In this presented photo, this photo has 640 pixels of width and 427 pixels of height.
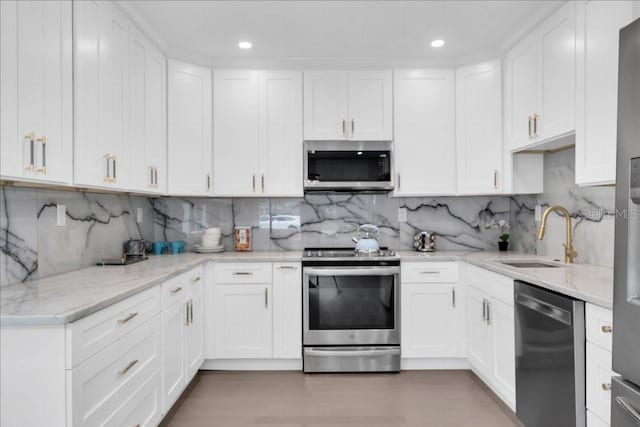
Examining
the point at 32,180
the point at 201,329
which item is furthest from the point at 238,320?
the point at 32,180

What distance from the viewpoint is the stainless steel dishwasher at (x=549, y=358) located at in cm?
167

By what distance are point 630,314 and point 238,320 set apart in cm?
254

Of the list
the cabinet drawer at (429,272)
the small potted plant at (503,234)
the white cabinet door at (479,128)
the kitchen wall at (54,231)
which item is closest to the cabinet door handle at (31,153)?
the kitchen wall at (54,231)

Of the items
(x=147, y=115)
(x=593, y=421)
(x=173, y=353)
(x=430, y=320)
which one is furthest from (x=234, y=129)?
(x=593, y=421)

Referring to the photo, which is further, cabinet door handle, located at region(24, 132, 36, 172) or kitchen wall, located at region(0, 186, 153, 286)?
kitchen wall, located at region(0, 186, 153, 286)

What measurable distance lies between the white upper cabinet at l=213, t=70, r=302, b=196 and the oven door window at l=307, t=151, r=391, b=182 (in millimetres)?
179

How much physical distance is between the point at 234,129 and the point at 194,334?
5.39ft

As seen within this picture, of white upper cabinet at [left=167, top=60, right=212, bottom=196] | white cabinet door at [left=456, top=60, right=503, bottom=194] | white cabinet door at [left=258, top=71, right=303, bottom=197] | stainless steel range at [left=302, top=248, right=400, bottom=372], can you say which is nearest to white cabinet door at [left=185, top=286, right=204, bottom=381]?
stainless steel range at [left=302, top=248, right=400, bottom=372]

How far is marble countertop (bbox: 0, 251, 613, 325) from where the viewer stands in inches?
53.9

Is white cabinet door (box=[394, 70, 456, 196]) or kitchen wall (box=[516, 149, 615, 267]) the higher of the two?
white cabinet door (box=[394, 70, 456, 196])

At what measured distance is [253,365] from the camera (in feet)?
10.3

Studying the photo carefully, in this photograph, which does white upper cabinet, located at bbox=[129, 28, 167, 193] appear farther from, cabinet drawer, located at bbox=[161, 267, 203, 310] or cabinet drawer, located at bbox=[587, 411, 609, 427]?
cabinet drawer, located at bbox=[587, 411, 609, 427]

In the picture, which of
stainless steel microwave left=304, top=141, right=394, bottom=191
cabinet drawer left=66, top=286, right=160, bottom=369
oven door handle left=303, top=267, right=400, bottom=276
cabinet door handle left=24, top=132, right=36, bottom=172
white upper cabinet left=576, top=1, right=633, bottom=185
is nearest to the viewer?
cabinet drawer left=66, top=286, right=160, bottom=369

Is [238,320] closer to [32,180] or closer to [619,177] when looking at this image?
[32,180]
